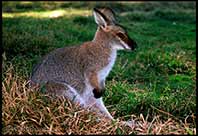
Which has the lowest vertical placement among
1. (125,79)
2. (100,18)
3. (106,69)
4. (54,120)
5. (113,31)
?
(125,79)

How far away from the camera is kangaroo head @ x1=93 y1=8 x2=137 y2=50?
6.11 metres

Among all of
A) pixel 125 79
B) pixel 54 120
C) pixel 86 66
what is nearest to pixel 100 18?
pixel 86 66

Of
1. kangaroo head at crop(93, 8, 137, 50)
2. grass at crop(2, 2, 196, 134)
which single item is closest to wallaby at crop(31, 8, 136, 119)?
kangaroo head at crop(93, 8, 137, 50)

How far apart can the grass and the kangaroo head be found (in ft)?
2.52

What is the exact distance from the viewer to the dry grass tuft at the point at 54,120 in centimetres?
513

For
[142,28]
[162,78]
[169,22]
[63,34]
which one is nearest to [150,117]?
[162,78]

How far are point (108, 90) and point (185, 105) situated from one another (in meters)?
1.18

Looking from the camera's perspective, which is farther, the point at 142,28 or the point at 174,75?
the point at 142,28

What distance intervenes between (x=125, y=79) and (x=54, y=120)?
142 inches

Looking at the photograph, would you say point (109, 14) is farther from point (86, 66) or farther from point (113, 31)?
point (86, 66)

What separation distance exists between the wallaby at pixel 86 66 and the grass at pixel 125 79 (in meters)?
0.22

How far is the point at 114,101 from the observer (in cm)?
703

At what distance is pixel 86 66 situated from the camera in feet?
20.1

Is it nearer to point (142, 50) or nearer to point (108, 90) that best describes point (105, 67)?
point (108, 90)
